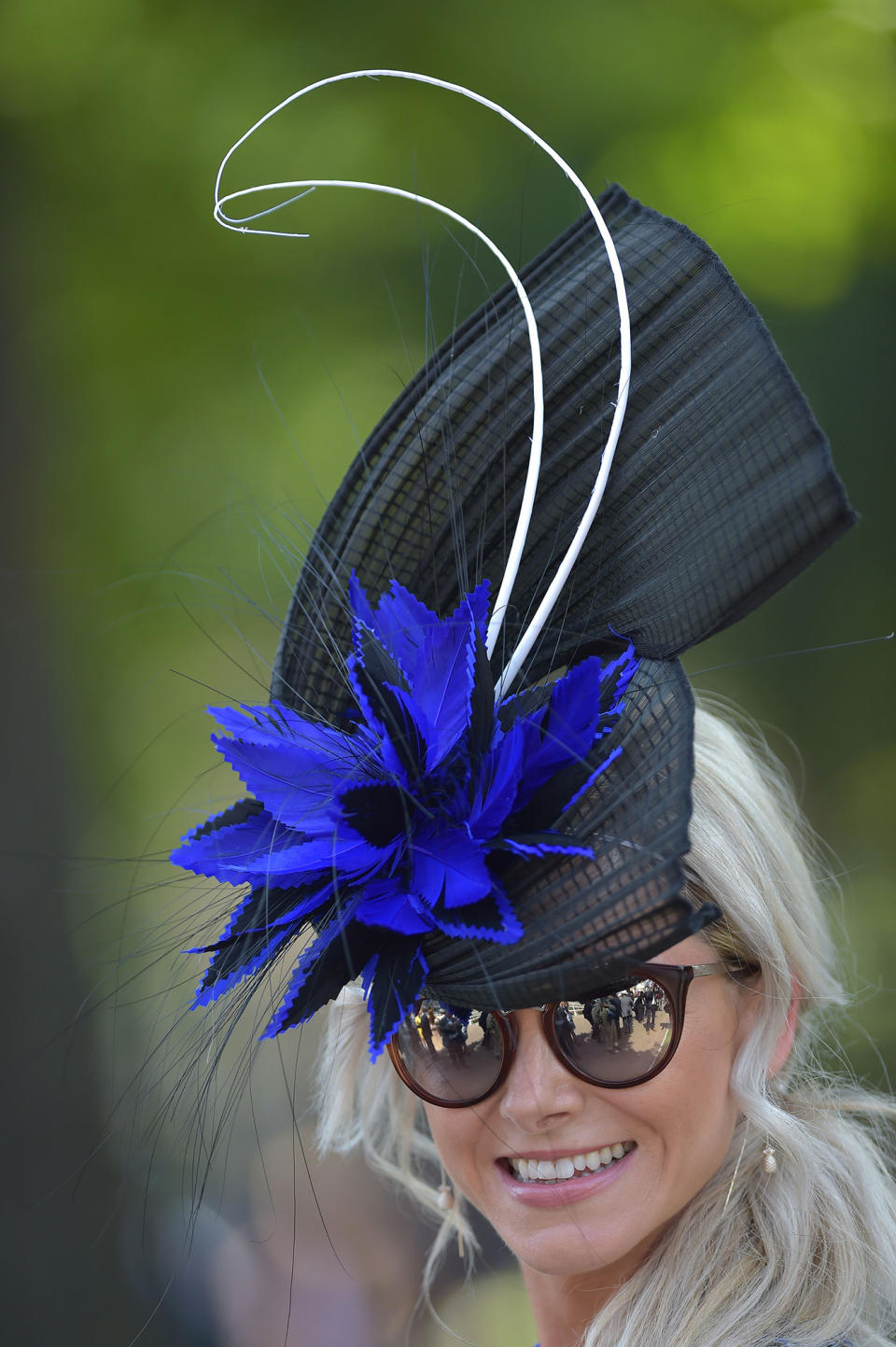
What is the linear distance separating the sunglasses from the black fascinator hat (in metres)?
0.14

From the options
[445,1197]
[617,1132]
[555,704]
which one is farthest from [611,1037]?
[445,1197]

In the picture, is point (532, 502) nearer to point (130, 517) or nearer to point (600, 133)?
point (130, 517)

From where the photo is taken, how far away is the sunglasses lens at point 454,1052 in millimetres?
1550

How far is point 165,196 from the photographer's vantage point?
3240 millimetres

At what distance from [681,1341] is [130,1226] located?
1.66 m

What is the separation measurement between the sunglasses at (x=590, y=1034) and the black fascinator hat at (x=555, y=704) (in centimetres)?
14

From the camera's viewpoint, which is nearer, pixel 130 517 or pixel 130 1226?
pixel 130 1226

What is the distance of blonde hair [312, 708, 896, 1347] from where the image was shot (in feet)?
5.10

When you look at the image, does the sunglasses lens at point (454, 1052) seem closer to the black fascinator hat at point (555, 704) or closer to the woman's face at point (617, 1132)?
the woman's face at point (617, 1132)

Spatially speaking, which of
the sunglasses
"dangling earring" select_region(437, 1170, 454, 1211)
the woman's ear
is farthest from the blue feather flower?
"dangling earring" select_region(437, 1170, 454, 1211)

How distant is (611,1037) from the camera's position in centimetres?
150

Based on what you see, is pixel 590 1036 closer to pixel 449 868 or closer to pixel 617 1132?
pixel 617 1132

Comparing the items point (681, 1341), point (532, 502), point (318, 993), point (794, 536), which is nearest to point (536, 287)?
point (532, 502)

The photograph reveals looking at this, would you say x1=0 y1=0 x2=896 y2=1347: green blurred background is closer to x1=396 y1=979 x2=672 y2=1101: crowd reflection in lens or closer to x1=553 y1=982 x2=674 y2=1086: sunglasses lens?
x1=396 y1=979 x2=672 y2=1101: crowd reflection in lens
